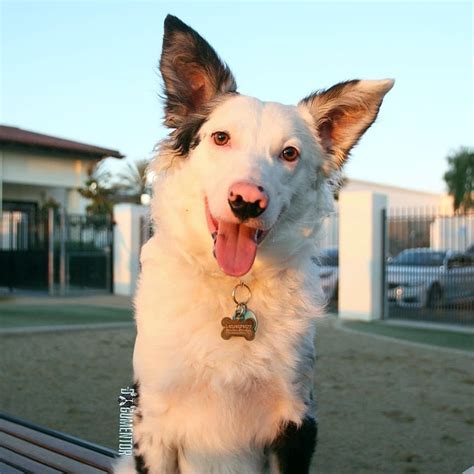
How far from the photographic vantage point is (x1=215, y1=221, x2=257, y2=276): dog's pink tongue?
280 centimetres

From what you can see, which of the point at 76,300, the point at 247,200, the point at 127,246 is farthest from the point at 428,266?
the point at 247,200

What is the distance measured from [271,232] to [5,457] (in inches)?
79.5

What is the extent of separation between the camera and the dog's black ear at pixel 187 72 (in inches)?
121

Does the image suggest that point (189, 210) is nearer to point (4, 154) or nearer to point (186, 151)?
point (186, 151)

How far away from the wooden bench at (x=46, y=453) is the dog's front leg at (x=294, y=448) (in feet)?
3.33

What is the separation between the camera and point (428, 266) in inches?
539

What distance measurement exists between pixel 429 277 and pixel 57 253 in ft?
36.8

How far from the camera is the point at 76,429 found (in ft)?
17.7

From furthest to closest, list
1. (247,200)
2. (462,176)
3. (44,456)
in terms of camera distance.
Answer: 1. (462,176)
2. (44,456)
3. (247,200)

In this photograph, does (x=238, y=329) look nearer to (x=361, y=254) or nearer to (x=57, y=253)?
(x=361, y=254)

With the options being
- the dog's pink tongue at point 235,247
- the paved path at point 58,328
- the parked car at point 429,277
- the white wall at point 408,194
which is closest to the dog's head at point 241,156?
the dog's pink tongue at point 235,247

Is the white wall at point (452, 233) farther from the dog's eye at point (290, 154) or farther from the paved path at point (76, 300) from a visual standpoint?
the dog's eye at point (290, 154)

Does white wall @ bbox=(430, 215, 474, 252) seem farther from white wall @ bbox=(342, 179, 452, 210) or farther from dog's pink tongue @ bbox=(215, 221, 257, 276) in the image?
white wall @ bbox=(342, 179, 452, 210)

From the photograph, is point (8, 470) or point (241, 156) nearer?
point (241, 156)
